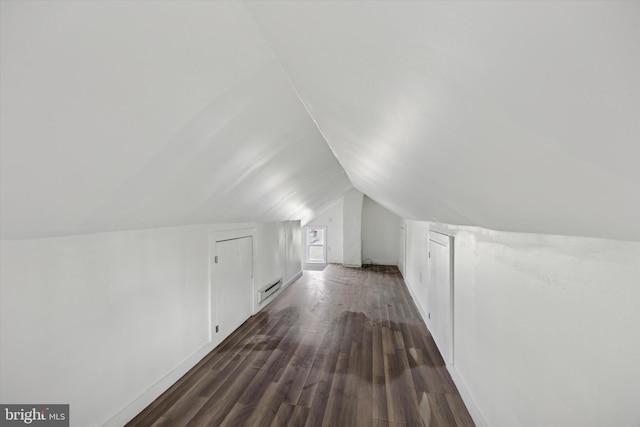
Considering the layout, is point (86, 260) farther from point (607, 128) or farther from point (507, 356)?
point (507, 356)

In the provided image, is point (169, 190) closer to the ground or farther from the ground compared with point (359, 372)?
farther from the ground

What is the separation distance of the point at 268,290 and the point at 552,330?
4.70 meters

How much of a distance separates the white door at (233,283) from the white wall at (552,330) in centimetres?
286

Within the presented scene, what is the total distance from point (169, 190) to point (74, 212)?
0.59 metres

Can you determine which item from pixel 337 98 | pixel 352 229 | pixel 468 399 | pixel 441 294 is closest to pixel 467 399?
pixel 468 399

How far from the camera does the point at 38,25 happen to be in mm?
873

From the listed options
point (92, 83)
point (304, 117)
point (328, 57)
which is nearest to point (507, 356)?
point (328, 57)

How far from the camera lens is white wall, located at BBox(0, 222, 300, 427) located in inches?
65.0

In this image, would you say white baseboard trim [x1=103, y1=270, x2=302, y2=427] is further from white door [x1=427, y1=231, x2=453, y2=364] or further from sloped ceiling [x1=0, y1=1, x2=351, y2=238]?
white door [x1=427, y1=231, x2=453, y2=364]

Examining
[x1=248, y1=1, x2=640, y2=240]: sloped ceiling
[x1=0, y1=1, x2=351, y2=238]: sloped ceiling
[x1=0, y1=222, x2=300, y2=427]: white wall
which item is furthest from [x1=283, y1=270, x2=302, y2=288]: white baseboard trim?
[x1=248, y1=1, x2=640, y2=240]: sloped ceiling

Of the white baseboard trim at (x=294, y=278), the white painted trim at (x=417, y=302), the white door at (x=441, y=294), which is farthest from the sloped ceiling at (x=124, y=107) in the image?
the white baseboard trim at (x=294, y=278)

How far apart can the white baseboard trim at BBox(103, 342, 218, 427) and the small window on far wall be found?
287 inches

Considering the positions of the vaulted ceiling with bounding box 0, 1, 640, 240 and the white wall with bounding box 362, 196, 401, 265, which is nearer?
the vaulted ceiling with bounding box 0, 1, 640, 240

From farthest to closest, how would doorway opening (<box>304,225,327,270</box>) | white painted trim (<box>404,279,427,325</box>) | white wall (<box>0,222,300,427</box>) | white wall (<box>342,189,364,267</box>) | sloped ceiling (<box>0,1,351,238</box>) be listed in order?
doorway opening (<box>304,225,327,270</box>) → white wall (<box>342,189,364,267</box>) → white painted trim (<box>404,279,427,325</box>) → white wall (<box>0,222,300,427</box>) → sloped ceiling (<box>0,1,351,238</box>)
